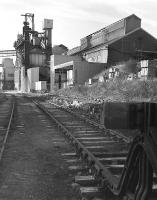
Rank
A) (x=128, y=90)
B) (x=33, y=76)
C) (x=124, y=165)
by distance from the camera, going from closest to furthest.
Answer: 1. (x=124, y=165)
2. (x=128, y=90)
3. (x=33, y=76)

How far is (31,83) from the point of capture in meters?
78.9

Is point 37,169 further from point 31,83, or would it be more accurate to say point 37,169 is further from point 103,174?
point 31,83

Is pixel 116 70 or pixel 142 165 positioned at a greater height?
pixel 116 70

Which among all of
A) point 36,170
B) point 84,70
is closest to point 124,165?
point 36,170

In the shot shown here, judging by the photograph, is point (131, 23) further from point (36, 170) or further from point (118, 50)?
point (36, 170)

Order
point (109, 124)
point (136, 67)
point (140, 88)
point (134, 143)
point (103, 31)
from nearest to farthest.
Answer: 1. point (109, 124)
2. point (134, 143)
3. point (140, 88)
4. point (136, 67)
5. point (103, 31)

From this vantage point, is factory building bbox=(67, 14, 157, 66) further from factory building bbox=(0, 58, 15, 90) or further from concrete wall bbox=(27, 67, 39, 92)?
factory building bbox=(0, 58, 15, 90)

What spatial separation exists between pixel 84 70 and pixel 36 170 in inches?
1840

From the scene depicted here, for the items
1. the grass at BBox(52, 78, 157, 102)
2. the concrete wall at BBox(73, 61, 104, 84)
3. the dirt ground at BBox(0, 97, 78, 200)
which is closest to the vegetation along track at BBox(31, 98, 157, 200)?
the dirt ground at BBox(0, 97, 78, 200)

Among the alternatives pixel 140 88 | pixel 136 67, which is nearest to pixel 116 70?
pixel 136 67

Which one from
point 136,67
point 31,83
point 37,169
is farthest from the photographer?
point 31,83

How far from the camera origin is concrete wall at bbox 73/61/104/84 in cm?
5248

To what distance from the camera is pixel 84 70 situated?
175 ft

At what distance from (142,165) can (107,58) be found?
54.3 meters
